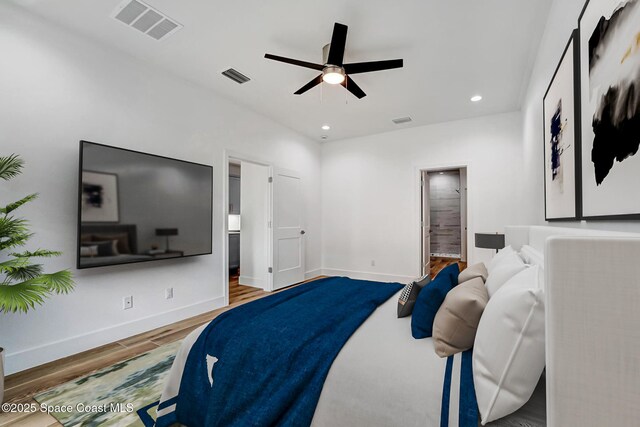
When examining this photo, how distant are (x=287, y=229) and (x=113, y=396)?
3.36 meters

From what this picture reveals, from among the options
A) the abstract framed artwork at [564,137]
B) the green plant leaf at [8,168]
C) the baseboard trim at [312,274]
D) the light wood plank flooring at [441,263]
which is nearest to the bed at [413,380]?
the abstract framed artwork at [564,137]

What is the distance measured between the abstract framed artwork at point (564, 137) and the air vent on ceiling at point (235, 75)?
2916 mm

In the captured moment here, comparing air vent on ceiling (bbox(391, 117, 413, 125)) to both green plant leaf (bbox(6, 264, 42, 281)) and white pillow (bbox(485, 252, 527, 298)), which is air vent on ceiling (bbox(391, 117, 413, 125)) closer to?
white pillow (bbox(485, 252, 527, 298))

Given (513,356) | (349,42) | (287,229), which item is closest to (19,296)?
(513,356)

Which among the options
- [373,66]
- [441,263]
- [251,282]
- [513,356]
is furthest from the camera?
[441,263]

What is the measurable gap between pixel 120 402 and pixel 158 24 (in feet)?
9.56

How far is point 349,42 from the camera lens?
104 inches

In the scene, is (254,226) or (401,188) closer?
(254,226)

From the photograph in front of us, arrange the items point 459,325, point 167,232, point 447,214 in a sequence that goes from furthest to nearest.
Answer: point 447,214 → point 167,232 → point 459,325

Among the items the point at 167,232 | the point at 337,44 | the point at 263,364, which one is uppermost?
the point at 337,44

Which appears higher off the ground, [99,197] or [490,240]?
[99,197]

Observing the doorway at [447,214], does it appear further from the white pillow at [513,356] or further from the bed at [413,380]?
the white pillow at [513,356]

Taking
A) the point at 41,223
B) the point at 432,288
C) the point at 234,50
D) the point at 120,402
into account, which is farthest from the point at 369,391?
the point at 234,50

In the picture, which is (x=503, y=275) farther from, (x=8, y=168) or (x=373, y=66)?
(x=8, y=168)
